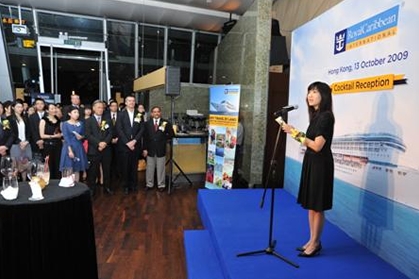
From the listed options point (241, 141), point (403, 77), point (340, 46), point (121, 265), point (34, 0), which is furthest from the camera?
point (34, 0)

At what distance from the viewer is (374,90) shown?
257 cm

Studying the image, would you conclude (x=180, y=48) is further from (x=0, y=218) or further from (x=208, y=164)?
(x=0, y=218)

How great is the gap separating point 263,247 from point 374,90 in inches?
64.3

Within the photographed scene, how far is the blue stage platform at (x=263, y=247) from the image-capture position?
7.13 ft

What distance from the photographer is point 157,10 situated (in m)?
7.37

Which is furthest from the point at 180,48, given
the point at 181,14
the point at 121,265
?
the point at 121,265

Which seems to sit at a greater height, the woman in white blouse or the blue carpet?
the woman in white blouse

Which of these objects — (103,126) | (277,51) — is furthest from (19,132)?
(277,51)

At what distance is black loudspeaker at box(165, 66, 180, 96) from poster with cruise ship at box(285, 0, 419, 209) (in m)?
2.35

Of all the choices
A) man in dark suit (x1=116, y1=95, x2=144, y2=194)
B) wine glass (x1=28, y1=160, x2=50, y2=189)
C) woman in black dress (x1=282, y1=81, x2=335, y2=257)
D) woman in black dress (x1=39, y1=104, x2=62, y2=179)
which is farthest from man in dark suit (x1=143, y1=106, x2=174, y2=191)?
woman in black dress (x1=282, y1=81, x2=335, y2=257)

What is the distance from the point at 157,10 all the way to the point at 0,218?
260 inches

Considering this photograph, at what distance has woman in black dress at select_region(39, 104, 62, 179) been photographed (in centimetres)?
478

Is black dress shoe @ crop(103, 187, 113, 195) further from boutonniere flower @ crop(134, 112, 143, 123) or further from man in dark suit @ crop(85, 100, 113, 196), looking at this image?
boutonniere flower @ crop(134, 112, 143, 123)

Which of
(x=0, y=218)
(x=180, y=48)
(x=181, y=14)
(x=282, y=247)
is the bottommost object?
(x=282, y=247)
